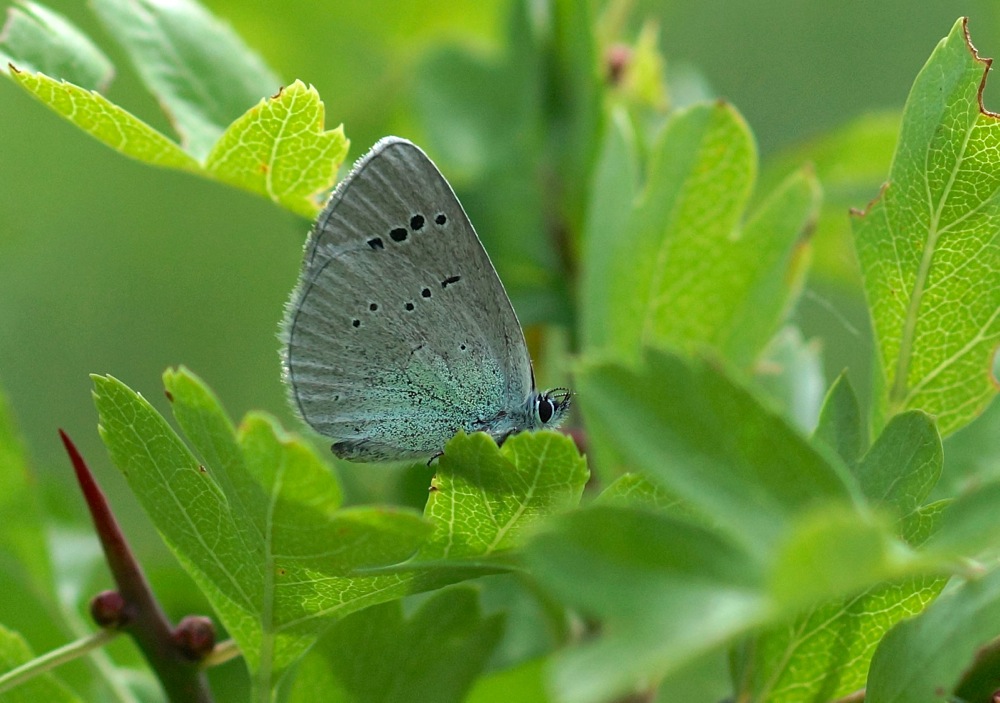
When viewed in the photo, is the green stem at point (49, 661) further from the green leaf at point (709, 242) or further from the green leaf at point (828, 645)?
the green leaf at point (709, 242)

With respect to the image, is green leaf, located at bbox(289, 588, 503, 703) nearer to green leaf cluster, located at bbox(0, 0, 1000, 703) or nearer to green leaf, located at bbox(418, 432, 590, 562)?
green leaf cluster, located at bbox(0, 0, 1000, 703)

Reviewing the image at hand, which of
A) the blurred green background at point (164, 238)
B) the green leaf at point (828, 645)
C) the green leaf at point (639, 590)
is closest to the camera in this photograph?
the green leaf at point (639, 590)

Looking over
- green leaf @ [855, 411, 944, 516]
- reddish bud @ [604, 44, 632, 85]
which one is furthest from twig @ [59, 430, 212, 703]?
reddish bud @ [604, 44, 632, 85]

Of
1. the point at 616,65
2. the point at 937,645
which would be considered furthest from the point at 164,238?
the point at 937,645

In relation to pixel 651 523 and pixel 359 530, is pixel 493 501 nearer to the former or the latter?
pixel 359 530

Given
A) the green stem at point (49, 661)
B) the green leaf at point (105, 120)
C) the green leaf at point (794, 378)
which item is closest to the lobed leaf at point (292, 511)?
the green stem at point (49, 661)

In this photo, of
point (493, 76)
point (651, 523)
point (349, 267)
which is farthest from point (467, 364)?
point (651, 523)
